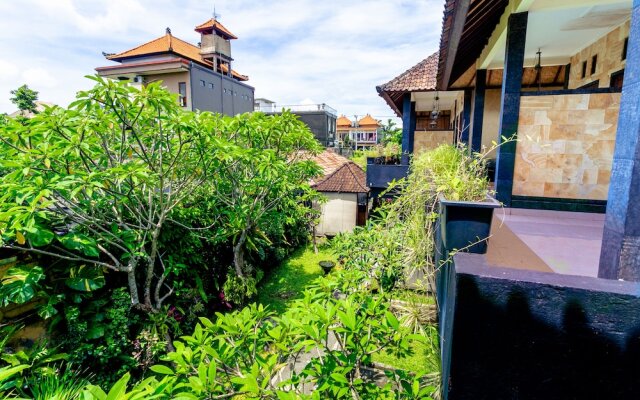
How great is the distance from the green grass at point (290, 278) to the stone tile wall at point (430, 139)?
501 cm

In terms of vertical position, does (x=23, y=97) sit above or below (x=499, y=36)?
above

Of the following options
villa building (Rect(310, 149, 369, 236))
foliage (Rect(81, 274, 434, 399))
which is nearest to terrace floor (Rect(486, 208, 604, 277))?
foliage (Rect(81, 274, 434, 399))

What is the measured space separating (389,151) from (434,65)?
327 cm

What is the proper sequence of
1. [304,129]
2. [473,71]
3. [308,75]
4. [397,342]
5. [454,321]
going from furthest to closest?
[308,75] < [473,71] < [304,129] < [397,342] < [454,321]

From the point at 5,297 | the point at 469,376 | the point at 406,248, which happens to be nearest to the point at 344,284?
the point at 406,248

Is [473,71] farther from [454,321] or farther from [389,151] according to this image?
[454,321]

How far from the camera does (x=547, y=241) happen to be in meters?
3.37

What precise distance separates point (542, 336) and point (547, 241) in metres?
2.07

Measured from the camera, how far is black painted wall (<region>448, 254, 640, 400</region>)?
1.62 m

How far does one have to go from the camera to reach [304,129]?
7781mm

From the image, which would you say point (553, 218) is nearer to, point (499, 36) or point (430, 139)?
point (499, 36)

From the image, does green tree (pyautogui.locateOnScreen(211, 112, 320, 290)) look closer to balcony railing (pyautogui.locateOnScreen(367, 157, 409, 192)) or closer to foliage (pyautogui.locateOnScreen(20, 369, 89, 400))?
balcony railing (pyautogui.locateOnScreen(367, 157, 409, 192))

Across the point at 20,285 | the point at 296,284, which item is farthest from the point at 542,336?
the point at 296,284

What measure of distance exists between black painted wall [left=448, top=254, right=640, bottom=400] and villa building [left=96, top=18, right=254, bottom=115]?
21.1m
